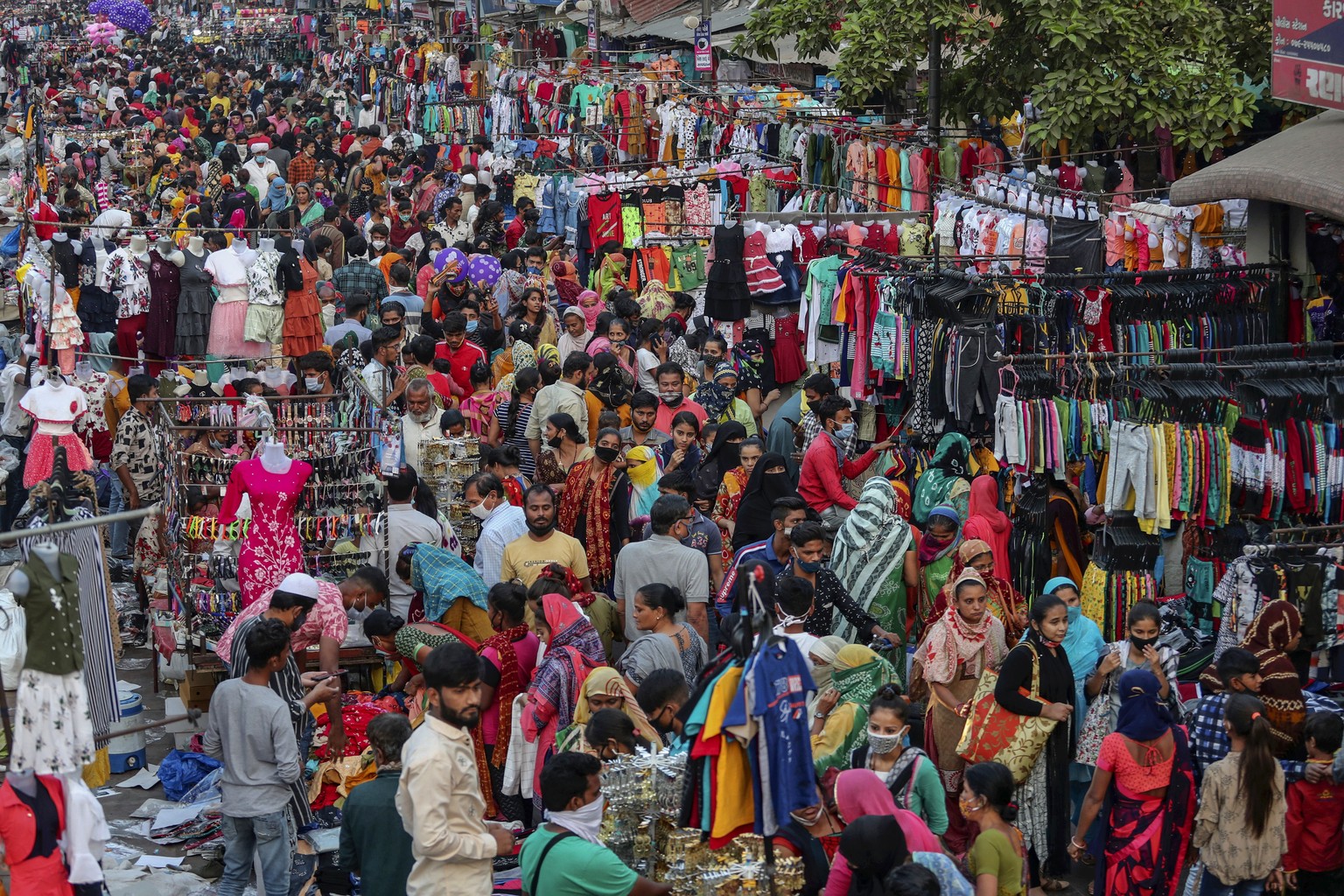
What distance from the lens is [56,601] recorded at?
5.96 meters

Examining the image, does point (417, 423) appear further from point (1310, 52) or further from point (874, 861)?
point (1310, 52)

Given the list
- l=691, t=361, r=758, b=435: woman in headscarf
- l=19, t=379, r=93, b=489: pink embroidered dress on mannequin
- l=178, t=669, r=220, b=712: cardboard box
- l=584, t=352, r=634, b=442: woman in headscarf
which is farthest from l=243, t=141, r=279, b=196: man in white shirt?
l=178, t=669, r=220, b=712: cardboard box

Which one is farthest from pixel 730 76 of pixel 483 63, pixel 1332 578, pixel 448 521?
pixel 1332 578

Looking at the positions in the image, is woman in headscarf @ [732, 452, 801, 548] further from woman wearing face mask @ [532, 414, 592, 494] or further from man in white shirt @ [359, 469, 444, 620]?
man in white shirt @ [359, 469, 444, 620]

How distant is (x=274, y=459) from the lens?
29.7 feet

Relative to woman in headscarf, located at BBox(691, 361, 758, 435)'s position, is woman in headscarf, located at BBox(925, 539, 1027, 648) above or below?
below

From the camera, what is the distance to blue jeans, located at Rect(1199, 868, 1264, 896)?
7.15 m

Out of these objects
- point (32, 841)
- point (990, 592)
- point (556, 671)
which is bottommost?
point (32, 841)

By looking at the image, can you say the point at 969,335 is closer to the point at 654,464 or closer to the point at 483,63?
the point at 654,464

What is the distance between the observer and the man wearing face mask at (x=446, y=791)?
597cm

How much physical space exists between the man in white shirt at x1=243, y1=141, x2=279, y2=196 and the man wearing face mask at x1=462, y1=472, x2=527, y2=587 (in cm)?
1201

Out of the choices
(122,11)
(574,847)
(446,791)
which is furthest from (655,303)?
(122,11)

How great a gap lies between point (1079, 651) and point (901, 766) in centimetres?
164

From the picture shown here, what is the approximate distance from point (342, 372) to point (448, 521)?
2097 millimetres
